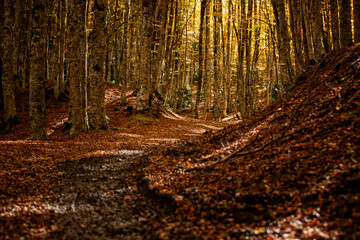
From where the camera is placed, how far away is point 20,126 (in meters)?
13.0

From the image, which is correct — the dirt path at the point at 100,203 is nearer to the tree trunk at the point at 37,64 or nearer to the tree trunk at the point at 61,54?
the tree trunk at the point at 37,64

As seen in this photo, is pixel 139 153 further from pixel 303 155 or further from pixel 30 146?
pixel 303 155

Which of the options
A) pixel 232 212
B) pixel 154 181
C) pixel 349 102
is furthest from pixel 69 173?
pixel 349 102

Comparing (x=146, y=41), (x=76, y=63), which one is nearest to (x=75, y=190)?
(x=76, y=63)

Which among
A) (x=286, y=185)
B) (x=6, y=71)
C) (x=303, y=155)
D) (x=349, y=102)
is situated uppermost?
(x=6, y=71)

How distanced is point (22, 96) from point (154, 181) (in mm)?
16936

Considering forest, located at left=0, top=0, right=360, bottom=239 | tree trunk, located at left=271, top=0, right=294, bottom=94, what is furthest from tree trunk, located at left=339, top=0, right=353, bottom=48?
tree trunk, located at left=271, top=0, right=294, bottom=94

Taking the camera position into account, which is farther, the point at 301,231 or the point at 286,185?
the point at 286,185

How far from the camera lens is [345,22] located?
294 inches

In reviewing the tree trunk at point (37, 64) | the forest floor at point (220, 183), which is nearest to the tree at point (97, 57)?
the tree trunk at point (37, 64)

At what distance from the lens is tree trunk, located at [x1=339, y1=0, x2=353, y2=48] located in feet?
24.0

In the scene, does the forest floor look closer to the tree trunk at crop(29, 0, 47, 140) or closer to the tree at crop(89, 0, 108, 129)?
the tree trunk at crop(29, 0, 47, 140)

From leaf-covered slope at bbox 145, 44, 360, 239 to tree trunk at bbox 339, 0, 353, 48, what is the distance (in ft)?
6.48

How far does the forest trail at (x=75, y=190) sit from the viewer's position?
3.32 m
